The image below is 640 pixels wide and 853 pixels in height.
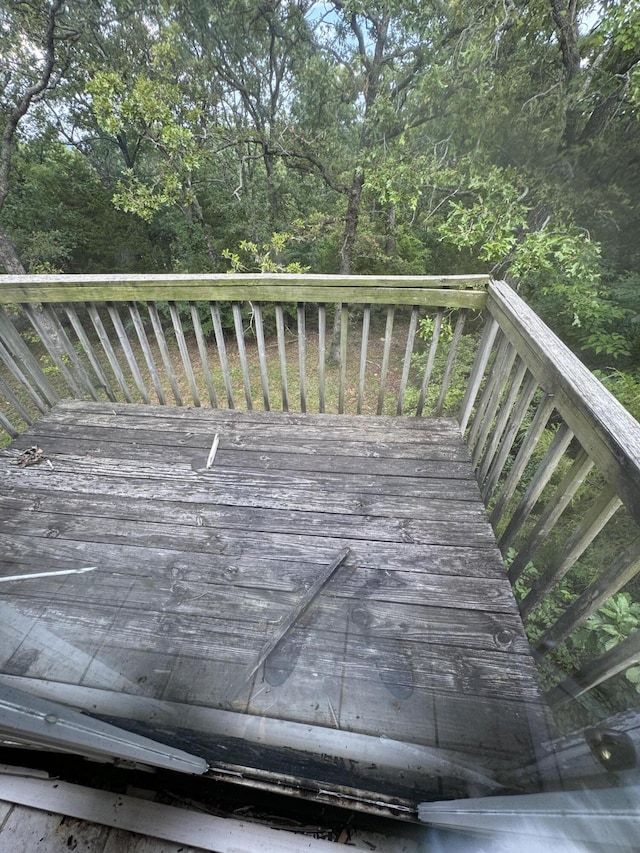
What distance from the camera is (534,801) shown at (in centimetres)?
62

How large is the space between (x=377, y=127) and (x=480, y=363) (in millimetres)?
4005

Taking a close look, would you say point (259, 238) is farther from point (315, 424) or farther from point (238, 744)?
point (238, 744)

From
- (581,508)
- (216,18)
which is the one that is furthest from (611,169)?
(216,18)

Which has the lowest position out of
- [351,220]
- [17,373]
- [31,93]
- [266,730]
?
[266,730]

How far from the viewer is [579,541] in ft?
2.90

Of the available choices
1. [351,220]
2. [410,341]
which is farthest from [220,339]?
[351,220]

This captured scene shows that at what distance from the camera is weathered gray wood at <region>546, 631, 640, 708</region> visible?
2.36ft

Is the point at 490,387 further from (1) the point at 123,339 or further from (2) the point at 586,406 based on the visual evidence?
(1) the point at 123,339

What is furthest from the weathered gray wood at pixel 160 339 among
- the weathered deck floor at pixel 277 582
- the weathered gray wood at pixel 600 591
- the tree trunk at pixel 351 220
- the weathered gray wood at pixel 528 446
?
the tree trunk at pixel 351 220

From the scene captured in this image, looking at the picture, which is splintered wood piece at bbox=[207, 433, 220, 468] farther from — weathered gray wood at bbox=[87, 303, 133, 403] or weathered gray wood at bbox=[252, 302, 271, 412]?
weathered gray wood at bbox=[87, 303, 133, 403]

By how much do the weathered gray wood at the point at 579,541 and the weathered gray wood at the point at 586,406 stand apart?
0.06m

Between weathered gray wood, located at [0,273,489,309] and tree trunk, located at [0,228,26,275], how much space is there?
5.36 meters

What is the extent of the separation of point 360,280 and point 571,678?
5.46 feet

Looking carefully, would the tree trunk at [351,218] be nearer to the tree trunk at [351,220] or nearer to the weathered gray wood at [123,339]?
the tree trunk at [351,220]
